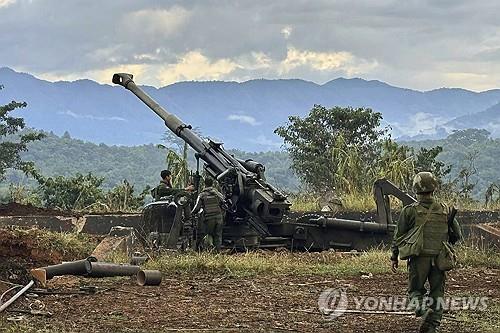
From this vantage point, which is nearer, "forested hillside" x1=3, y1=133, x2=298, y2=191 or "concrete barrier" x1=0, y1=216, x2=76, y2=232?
"concrete barrier" x1=0, y1=216, x2=76, y2=232

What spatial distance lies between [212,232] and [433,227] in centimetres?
715

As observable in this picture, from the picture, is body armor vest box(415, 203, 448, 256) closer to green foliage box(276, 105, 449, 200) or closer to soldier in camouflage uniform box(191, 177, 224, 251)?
soldier in camouflage uniform box(191, 177, 224, 251)

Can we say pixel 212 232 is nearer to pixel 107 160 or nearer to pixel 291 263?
pixel 291 263

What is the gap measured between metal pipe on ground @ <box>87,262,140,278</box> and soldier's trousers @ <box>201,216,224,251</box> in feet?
12.7

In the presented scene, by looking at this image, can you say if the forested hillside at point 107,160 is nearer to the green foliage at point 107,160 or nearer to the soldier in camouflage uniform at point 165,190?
the green foliage at point 107,160

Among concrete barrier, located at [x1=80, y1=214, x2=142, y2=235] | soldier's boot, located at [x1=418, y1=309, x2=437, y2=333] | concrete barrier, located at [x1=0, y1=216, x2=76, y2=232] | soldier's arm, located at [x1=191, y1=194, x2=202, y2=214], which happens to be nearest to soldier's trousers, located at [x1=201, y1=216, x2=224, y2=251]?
soldier's arm, located at [x1=191, y1=194, x2=202, y2=214]

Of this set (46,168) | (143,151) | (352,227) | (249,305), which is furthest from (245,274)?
(143,151)

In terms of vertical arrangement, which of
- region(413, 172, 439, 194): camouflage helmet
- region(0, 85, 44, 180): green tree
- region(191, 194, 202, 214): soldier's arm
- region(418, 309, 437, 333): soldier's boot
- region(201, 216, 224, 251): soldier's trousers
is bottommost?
region(418, 309, 437, 333): soldier's boot

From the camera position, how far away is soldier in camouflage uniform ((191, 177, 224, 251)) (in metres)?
15.0

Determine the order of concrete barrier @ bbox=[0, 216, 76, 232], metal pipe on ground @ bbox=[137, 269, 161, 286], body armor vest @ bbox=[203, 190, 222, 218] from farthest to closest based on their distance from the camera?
concrete barrier @ bbox=[0, 216, 76, 232] < body armor vest @ bbox=[203, 190, 222, 218] < metal pipe on ground @ bbox=[137, 269, 161, 286]

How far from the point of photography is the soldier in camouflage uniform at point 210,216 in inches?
590

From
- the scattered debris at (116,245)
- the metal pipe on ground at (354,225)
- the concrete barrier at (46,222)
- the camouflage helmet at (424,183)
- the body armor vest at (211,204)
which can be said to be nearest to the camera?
the camouflage helmet at (424,183)

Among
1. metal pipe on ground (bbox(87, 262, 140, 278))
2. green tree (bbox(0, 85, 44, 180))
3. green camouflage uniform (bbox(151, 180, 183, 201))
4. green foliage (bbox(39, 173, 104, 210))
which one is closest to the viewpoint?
metal pipe on ground (bbox(87, 262, 140, 278))

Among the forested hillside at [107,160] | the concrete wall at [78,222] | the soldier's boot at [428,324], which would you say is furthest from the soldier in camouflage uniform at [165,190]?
the forested hillside at [107,160]
